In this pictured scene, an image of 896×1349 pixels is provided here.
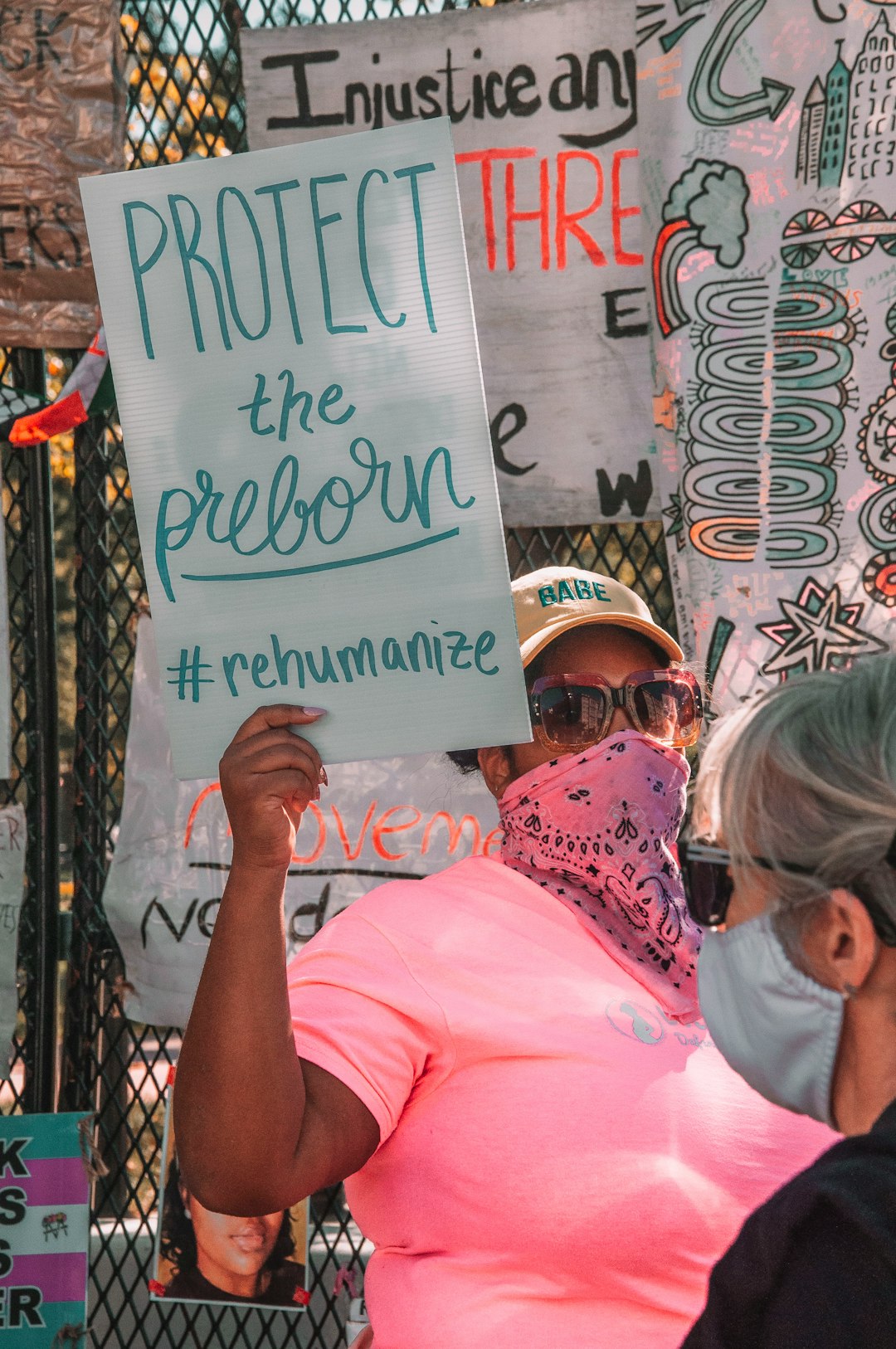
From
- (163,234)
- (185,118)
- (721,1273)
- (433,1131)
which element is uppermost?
(185,118)

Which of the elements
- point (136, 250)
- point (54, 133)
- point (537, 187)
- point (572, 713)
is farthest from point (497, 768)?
point (54, 133)

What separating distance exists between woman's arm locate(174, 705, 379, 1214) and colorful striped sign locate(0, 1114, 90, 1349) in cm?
155

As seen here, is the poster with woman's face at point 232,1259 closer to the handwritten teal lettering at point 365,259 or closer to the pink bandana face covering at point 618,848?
the pink bandana face covering at point 618,848

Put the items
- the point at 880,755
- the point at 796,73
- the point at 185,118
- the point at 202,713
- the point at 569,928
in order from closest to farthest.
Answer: the point at 880,755 → the point at 202,713 → the point at 569,928 → the point at 796,73 → the point at 185,118

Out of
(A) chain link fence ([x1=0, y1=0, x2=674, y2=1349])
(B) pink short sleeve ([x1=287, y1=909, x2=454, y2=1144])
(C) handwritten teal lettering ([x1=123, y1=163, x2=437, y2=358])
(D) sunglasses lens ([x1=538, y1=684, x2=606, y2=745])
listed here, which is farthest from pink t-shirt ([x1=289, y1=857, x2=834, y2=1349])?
(A) chain link fence ([x1=0, y1=0, x2=674, y2=1349])

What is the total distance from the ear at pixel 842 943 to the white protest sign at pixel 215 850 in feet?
5.73

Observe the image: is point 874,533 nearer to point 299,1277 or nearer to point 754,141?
point 754,141

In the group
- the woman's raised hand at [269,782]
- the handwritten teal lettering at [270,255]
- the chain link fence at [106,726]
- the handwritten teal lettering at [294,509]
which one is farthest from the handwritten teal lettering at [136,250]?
the chain link fence at [106,726]

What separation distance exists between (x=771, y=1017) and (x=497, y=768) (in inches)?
33.8

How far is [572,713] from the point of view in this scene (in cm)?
189

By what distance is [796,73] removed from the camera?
266cm

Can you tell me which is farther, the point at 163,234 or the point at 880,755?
the point at 163,234

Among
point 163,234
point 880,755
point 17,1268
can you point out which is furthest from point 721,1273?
point 17,1268

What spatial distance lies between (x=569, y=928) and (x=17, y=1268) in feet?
6.13
